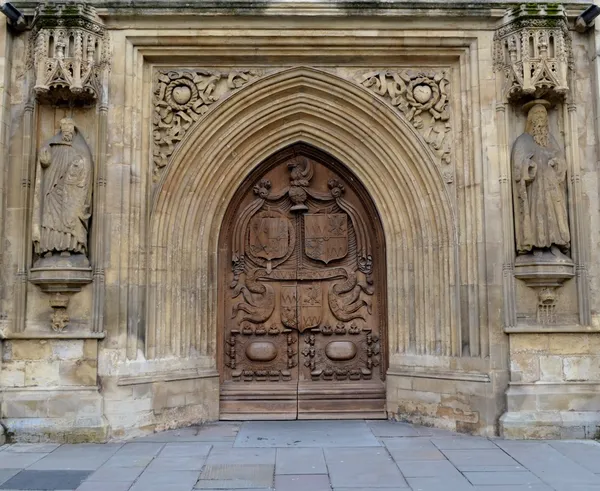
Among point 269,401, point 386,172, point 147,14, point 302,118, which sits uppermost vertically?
point 147,14

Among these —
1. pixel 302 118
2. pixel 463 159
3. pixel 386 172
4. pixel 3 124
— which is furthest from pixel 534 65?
pixel 3 124

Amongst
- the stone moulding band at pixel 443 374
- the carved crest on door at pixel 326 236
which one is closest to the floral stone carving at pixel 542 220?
the stone moulding band at pixel 443 374

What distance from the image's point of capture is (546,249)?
753 centimetres

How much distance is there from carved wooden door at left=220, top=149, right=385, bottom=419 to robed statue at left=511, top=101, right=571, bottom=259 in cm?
203

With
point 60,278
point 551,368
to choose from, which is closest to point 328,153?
point 60,278

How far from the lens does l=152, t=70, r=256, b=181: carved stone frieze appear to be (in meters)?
8.12

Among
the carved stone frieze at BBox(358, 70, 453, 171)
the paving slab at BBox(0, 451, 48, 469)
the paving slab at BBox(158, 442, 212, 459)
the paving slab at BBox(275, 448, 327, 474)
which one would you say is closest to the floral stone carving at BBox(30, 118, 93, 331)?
the paving slab at BBox(0, 451, 48, 469)

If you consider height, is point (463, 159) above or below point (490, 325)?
above

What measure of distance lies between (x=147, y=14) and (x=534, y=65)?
15.9ft

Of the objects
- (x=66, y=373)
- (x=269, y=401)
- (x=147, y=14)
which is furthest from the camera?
(x=269, y=401)

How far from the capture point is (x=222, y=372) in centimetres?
862

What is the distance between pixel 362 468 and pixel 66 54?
5.84 meters

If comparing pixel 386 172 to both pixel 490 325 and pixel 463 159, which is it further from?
pixel 490 325

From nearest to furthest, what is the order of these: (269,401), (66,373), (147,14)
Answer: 1. (66,373)
2. (147,14)
3. (269,401)
